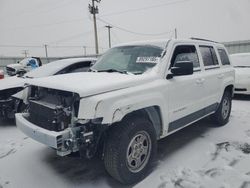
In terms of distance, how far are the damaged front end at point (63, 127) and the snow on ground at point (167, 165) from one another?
2.18 feet

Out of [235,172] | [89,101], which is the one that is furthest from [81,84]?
[235,172]

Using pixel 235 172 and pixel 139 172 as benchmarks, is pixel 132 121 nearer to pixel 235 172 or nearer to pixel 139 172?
pixel 139 172

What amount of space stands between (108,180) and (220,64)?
3.54 m

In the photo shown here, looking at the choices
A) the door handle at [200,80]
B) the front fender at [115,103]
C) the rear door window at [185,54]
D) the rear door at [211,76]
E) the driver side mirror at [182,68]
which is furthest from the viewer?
the rear door at [211,76]

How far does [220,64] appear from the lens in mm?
5355

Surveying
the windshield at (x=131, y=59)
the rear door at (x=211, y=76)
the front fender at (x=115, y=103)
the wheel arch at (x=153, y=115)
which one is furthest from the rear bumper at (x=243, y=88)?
the front fender at (x=115, y=103)

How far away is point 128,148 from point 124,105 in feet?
1.84

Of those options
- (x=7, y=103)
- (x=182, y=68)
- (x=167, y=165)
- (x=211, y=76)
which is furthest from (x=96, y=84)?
→ (x=7, y=103)

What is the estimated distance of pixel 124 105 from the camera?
288 centimetres

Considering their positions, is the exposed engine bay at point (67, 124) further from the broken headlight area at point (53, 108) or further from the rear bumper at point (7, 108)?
the rear bumper at point (7, 108)

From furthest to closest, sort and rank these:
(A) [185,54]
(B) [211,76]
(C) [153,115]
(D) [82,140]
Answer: (B) [211,76]
(A) [185,54]
(C) [153,115]
(D) [82,140]

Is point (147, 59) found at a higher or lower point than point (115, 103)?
higher

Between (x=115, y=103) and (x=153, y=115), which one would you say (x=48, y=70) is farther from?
(x=115, y=103)

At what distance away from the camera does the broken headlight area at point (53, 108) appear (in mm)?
2852
